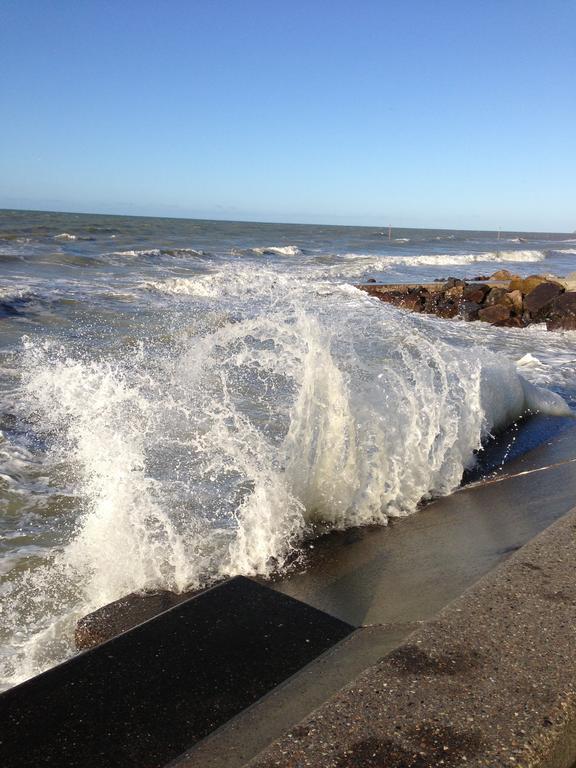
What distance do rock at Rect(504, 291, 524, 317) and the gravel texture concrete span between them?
1308 cm

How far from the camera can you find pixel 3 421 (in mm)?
5555

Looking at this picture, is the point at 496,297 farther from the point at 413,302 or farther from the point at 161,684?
the point at 161,684

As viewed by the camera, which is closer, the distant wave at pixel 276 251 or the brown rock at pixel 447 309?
the brown rock at pixel 447 309

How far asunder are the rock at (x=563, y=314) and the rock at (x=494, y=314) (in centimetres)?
94

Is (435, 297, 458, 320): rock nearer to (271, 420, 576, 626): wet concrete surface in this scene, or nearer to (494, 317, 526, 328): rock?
(494, 317, 526, 328): rock

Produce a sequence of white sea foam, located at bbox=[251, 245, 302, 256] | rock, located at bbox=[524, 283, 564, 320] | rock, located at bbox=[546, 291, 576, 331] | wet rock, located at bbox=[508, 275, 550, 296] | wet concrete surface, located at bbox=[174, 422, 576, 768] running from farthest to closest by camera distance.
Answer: white sea foam, located at bbox=[251, 245, 302, 256] → wet rock, located at bbox=[508, 275, 550, 296] → rock, located at bbox=[524, 283, 564, 320] → rock, located at bbox=[546, 291, 576, 331] → wet concrete surface, located at bbox=[174, 422, 576, 768]

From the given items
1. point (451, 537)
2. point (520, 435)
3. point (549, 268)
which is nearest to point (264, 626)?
point (451, 537)

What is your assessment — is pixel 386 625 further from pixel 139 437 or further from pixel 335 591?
pixel 139 437

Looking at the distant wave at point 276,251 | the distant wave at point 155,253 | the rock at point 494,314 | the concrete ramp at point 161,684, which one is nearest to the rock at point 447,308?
the rock at point 494,314

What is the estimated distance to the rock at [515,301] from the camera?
14.3 metres

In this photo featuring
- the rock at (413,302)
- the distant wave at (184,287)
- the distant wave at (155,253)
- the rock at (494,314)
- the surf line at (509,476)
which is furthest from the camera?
the distant wave at (155,253)

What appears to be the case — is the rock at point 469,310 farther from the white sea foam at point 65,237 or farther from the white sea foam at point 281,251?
the white sea foam at point 65,237

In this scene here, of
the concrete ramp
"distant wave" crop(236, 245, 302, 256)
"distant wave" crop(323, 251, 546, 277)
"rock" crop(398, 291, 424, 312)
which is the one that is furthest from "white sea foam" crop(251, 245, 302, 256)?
the concrete ramp

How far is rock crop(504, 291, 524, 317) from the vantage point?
46.9 ft
